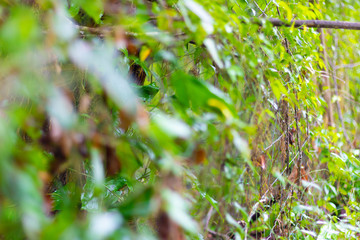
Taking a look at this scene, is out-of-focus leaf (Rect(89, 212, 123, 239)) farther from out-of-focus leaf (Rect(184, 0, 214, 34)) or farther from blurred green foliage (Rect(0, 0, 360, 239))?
out-of-focus leaf (Rect(184, 0, 214, 34))

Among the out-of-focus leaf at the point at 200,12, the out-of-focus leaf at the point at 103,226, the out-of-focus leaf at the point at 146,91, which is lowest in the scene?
the out-of-focus leaf at the point at 146,91

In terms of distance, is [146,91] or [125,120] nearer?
[125,120]

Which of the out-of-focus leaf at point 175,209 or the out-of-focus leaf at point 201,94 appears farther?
the out-of-focus leaf at point 201,94

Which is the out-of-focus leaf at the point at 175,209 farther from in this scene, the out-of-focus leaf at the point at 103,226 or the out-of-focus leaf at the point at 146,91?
the out-of-focus leaf at the point at 146,91

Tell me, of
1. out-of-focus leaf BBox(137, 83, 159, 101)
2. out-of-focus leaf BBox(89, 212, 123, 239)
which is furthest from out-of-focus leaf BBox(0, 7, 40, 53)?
out-of-focus leaf BBox(137, 83, 159, 101)

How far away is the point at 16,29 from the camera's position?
370 millimetres

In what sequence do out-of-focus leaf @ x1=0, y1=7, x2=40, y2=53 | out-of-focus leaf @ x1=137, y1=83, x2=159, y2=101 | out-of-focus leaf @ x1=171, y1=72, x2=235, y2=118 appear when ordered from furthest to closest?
out-of-focus leaf @ x1=137, y1=83, x2=159, y2=101 → out-of-focus leaf @ x1=171, y1=72, x2=235, y2=118 → out-of-focus leaf @ x1=0, y1=7, x2=40, y2=53

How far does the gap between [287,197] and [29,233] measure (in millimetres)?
1153

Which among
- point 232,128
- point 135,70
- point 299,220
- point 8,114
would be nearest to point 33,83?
point 8,114

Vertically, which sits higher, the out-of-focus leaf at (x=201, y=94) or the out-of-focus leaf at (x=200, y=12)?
the out-of-focus leaf at (x=200, y=12)

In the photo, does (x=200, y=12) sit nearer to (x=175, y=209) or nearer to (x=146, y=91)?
(x=175, y=209)

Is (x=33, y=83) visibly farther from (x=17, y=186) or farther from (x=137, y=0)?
(x=137, y=0)

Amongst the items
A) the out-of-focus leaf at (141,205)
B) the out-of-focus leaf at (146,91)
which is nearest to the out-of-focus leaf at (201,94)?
the out-of-focus leaf at (141,205)

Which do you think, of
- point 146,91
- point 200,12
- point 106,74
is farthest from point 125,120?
point 146,91
